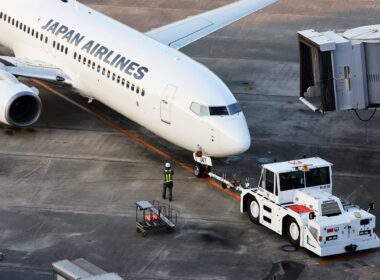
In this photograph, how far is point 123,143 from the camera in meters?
47.0

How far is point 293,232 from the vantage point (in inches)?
1435

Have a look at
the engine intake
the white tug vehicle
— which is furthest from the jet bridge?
the engine intake

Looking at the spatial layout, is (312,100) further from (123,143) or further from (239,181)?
(123,143)

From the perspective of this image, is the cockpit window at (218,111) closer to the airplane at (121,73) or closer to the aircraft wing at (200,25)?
the airplane at (121,73)

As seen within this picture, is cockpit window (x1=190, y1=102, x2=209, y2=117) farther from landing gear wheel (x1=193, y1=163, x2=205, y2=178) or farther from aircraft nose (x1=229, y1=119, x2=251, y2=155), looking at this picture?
landing gear wheel (x1=193, y1=163, x2=205, y2=178)

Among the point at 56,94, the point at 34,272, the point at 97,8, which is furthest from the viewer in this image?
the point at 97,8

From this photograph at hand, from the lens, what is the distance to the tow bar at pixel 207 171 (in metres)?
40.7

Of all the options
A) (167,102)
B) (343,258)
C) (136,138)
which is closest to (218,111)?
(167,102)

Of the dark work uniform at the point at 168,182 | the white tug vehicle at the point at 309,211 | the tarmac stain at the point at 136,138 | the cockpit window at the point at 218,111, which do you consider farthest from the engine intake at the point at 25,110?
the white tug vehicle at the point at 309,211

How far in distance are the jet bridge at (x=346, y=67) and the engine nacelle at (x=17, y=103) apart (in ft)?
38.7

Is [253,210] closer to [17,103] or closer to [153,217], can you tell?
[153,217]

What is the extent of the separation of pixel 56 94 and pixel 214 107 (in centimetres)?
1392

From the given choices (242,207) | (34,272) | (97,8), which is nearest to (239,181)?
(242,207)

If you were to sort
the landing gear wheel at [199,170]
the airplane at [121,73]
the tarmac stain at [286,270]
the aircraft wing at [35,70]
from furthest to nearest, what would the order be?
the aircraft wing at [35,70]
the landing gear wheel at [199,170]
the airplane at [121,73]
the tarmac stain at [286,270]
